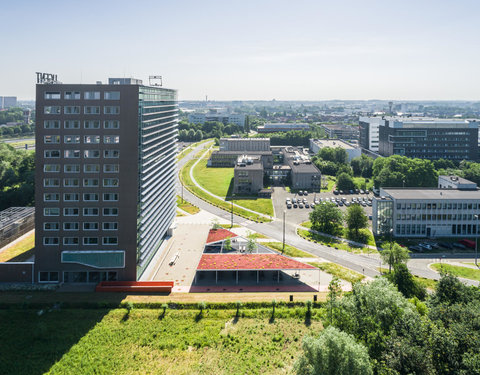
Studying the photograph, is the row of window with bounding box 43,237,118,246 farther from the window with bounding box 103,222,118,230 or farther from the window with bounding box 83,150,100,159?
the window with bounding box 83,150,100,159

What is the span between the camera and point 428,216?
325 feet

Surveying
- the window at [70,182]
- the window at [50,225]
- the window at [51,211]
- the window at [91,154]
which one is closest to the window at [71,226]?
the window at [50,225]

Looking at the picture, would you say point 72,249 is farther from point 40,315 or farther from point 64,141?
point 64,141

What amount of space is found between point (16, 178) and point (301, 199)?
10539 cm

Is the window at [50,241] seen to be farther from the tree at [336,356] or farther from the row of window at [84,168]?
the tree at [336,356]

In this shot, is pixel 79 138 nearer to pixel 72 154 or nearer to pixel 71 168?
pixel 72 154

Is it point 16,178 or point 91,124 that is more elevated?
point 91,124

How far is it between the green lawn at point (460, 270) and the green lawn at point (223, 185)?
51.0 m

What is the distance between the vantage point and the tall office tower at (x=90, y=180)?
66250 mm

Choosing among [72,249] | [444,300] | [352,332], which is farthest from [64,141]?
[444,300]

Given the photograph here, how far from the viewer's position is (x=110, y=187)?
68.2 m

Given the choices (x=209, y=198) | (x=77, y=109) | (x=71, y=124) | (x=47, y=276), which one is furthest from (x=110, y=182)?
(x=209, y=198)

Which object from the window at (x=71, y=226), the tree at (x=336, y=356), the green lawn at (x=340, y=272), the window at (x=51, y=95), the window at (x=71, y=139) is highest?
the window at (x=51, y=95)

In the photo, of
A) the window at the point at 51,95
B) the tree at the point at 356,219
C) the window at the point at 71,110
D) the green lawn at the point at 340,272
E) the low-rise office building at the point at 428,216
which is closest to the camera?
the window at the point at 51,95
